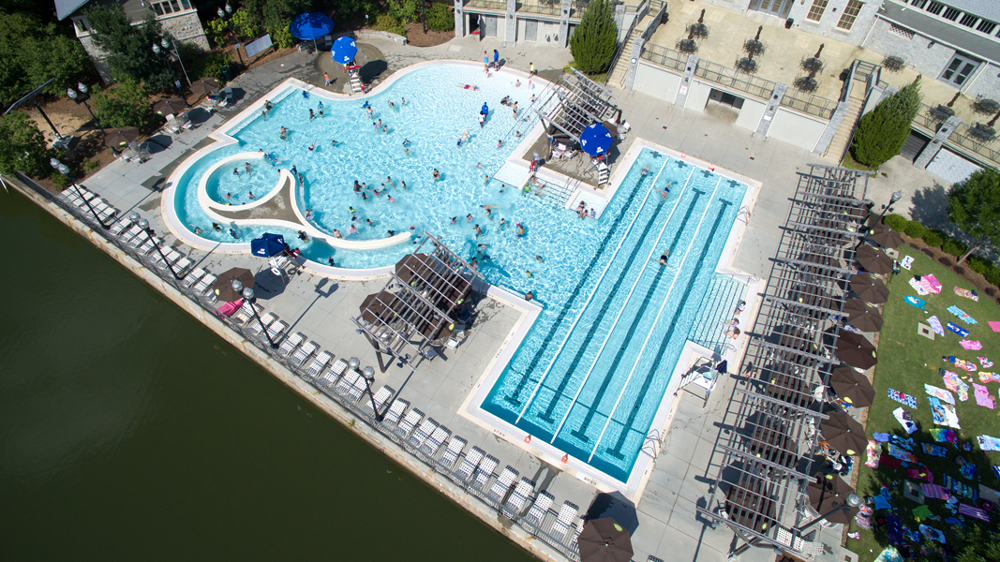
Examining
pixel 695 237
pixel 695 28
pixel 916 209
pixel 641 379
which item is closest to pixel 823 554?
pixel 641 379

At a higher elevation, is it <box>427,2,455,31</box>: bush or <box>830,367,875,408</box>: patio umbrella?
<box>427,2,455,31</box>: bush

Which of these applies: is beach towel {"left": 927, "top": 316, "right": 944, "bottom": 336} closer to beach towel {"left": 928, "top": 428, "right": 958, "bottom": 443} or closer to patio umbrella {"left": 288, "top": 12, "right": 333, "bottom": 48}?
beach towel {"left": 928, "top": 428, "right": 958, "bottom": 443}

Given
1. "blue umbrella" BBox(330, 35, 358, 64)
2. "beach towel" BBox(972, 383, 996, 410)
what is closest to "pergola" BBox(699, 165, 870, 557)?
"beach towel" BBox(972, 383, 996, 410)

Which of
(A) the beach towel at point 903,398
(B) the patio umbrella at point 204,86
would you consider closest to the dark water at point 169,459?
(B) the patio umbrella at point 204,86

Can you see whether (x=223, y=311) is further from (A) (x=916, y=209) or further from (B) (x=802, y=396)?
(A) (x=916, y=209)

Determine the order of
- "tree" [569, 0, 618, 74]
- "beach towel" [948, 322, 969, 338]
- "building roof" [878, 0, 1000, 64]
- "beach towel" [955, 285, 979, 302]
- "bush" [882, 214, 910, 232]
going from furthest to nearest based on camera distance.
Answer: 1. "tree" [569, 0, 618, 74]
2. "building roof" [878, 0, 1000, 64]
3. "bush" [882, 214, 910, 232]
4. "beach towel" [955, 285, 979, 302]
5. "beach towel" [948, 322, 969, 338]

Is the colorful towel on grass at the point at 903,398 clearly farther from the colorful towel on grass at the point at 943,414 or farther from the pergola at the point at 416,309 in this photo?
the pergola at the point at 416,309
